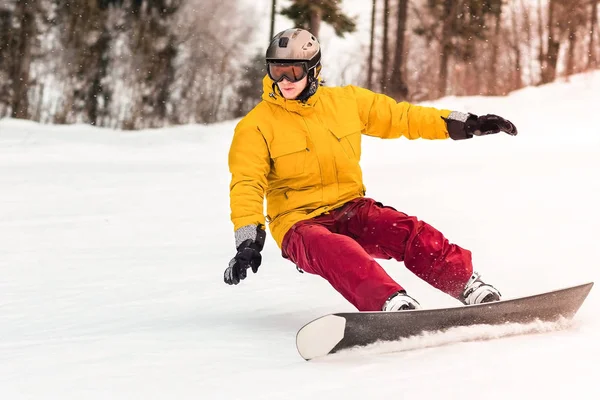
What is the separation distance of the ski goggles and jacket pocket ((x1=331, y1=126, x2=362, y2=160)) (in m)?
0.30

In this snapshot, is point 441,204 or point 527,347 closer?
point 527,347

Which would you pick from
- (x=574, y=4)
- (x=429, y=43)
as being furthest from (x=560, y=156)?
(x=429, y=43)

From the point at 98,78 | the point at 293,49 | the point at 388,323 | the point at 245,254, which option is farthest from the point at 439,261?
the point at 98,78

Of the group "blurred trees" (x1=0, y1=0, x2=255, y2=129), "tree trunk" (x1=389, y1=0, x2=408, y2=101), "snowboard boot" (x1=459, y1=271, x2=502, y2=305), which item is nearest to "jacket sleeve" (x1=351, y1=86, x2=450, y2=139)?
"snowboard boot" (x1=459, y1=271, x2=502, y2=305)

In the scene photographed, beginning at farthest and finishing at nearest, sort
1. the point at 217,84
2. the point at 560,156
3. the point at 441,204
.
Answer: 1. the point at 217,84
2. the point at 560,156
3. the point at 441,204

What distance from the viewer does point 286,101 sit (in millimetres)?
3658

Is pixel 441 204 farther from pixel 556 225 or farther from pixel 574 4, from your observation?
pixel 574 4

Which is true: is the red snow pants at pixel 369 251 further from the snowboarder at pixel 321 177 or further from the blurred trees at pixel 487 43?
the blurred trees at pixel 487 43

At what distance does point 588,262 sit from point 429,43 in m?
20.8

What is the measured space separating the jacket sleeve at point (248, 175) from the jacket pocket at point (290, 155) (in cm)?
4

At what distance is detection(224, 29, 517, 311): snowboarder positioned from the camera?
343 cm

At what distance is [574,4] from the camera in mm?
22500

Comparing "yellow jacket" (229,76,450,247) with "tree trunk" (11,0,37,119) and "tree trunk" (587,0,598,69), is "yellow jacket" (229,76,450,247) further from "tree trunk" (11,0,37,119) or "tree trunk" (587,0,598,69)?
"tree trunk" (11,0,37,119)

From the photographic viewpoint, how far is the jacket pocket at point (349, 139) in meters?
3.72
